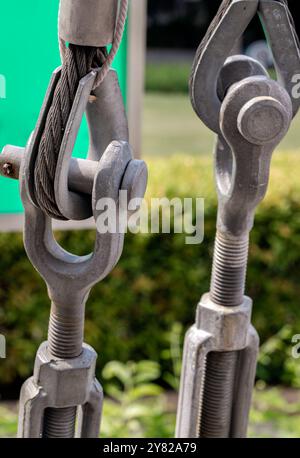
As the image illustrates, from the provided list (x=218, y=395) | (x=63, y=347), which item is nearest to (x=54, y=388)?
(x=63, y=347)

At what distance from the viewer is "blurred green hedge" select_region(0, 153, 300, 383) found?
3270mm

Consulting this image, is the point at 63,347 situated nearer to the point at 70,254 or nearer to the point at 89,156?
the point at 70,254

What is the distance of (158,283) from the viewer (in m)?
3.45

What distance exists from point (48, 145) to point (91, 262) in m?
0.14

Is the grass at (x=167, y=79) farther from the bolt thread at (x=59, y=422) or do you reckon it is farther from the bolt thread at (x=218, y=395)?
the bolt thread at (x=59, y=422)

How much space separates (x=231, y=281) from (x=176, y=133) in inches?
327

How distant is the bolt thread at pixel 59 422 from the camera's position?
1.06 meters

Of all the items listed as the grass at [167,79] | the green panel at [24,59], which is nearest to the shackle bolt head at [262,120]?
the green panel at [24,59]

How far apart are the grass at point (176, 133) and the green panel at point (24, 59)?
18.7ft

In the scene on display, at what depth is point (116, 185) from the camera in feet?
Result: 3.10
